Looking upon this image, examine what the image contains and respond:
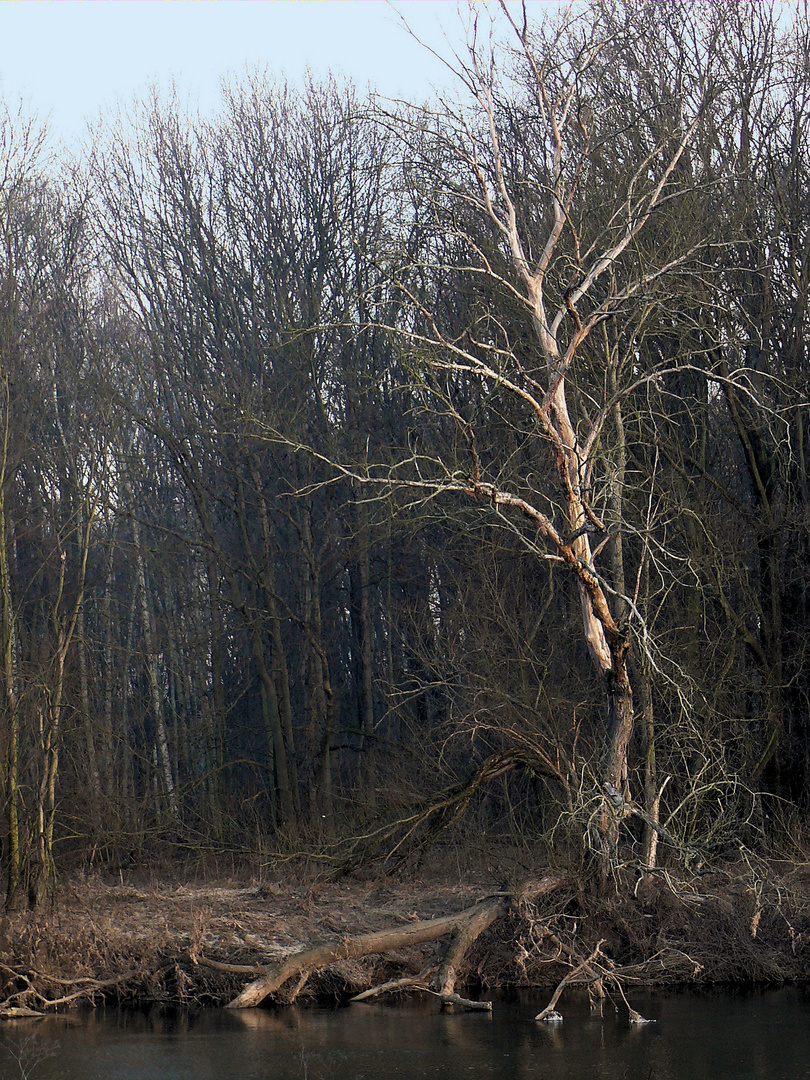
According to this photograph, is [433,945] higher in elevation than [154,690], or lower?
lower

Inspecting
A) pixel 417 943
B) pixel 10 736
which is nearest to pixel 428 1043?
pixel 417 943

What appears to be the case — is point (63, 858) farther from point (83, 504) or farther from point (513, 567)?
point (513, 567)

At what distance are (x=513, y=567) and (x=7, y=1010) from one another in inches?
438

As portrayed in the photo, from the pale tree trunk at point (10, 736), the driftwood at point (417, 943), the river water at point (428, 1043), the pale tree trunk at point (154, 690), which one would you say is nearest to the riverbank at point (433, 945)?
the driftwood at point (417, 943)

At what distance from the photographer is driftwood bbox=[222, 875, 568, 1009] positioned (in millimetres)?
13188

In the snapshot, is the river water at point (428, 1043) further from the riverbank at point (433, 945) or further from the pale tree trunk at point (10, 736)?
the pale tree trunk at point (10, 736)

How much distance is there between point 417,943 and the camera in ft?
47.4

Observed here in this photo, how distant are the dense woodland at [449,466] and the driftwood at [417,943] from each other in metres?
1.08

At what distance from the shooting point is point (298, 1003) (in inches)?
543

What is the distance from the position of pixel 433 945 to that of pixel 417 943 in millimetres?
286

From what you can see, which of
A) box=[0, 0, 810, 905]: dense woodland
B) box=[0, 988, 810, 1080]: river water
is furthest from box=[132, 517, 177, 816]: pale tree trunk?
box=[0, 988, 810, 1080]: river water

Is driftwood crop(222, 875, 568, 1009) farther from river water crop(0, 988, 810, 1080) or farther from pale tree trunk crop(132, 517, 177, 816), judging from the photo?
pale tree trunk crop(132, 517, 177, 816)

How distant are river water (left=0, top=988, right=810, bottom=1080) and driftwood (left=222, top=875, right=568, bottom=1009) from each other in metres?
0.27

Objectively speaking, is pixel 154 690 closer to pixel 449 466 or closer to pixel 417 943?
pixel 449 466
